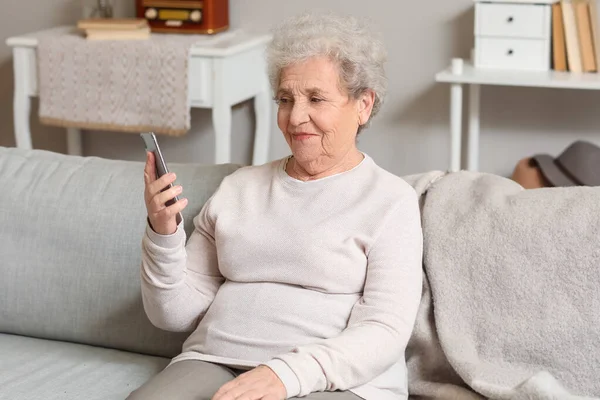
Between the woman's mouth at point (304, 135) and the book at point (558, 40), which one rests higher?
the book at point (558, 40)

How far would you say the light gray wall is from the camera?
3.34 metres

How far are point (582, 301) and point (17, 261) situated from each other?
1.13 m

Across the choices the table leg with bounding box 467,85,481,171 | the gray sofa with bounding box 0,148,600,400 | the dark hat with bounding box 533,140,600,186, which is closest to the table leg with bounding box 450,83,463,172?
the table leg with bounding box 467,85,481,171

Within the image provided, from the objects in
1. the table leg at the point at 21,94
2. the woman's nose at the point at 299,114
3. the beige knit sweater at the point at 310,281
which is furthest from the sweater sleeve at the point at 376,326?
the table leg at the point at 21,94

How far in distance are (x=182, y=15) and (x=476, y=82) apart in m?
1.07

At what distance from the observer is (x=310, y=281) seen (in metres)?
1.60

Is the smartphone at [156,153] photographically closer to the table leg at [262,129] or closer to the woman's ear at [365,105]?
the woman's ear at [365,105]

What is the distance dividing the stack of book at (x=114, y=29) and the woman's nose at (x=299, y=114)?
178cm

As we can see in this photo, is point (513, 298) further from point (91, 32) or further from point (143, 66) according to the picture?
point (91, 32)

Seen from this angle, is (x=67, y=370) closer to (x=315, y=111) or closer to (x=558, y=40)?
(x=315, y=111)

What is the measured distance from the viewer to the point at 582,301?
1.57m

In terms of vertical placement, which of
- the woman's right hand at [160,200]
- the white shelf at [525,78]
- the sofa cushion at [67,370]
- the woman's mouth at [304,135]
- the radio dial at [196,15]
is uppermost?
the radio dial at [196,15]

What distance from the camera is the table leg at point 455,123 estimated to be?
3.05 meters

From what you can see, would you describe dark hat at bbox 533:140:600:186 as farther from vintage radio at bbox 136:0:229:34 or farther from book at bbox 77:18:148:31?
book at bbox 77:18:148:31
